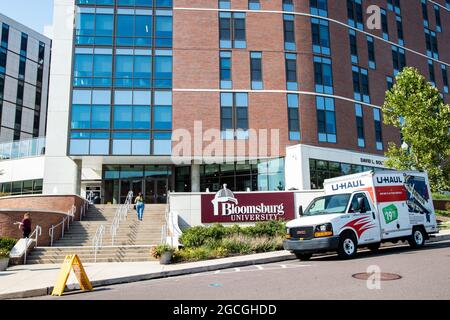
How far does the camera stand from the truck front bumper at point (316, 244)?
1184cm

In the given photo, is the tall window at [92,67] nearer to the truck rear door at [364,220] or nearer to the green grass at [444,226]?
the truck rear door at [364,220]

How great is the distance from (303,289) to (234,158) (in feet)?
76.5

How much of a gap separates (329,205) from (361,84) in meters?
25.5

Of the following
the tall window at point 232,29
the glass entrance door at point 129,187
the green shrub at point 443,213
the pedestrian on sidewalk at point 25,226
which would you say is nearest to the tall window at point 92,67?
the glass entrance door at point 129,187

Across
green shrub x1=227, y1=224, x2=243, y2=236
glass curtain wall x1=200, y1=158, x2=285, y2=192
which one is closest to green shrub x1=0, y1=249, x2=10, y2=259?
green shrub x1=227, y1=224, x2=243, y2=236

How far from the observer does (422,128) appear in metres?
23.7

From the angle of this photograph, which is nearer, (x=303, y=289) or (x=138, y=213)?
(x=303, y=289)

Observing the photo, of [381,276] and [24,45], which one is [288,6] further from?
[24,45]

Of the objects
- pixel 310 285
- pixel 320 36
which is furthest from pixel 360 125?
pixel 310 285

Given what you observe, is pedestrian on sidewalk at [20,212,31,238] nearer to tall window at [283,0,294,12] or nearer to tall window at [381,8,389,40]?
tall window at [283,0,294,12]

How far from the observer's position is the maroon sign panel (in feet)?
74.2

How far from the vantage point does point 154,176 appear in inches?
1288
